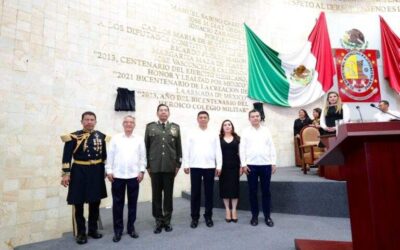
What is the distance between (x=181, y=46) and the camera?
582 centimetres

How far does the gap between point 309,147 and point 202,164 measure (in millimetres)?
2331

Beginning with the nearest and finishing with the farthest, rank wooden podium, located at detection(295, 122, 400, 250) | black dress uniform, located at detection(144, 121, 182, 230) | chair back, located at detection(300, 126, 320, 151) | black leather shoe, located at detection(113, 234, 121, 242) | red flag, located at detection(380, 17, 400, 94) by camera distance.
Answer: wooden podium, located at detection(295, 122, 400, 250) → black leather shoe, located at detection(113, 234, 121, 242) → black dress uniform, located at detection(144, 121, 182, 230) → chair back, located at detection(300, 126, 320, 151) → red flag, located at detection(380, 17, 400, 94)

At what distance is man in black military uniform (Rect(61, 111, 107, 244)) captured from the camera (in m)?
3.01

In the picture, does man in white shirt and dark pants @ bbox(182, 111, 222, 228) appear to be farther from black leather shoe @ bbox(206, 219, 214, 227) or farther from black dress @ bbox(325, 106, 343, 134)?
black dress @ bbox(325, 106, 343, 134)

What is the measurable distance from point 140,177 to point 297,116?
4.94 metres

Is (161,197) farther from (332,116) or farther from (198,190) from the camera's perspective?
(332,116)

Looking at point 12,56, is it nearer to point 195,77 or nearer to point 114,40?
point 114,40

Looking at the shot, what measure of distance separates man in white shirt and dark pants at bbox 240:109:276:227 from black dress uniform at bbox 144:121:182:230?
0.86 m

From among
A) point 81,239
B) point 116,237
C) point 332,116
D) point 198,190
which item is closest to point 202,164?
point 198,190

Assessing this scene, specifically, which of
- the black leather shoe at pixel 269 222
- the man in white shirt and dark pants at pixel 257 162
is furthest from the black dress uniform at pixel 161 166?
the black leather shoe at pixel 269 222

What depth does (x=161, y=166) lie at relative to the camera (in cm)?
329

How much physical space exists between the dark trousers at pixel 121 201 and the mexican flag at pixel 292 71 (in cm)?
403

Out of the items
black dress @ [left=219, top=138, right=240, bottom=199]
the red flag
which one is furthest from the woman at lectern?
the red flag

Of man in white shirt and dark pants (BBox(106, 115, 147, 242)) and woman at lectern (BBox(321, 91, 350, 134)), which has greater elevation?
woman at lectern (BBox(321, 91, 350, 134))
